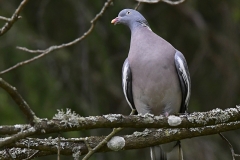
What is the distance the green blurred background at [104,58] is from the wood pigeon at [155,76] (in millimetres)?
1085

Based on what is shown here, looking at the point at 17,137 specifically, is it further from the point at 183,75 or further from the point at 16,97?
the point at 183,75

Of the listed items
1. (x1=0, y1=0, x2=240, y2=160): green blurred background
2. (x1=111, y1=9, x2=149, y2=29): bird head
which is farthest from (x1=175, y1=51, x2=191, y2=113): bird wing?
(x1=0, y1=0, x2=240, y2=160): green blurred background

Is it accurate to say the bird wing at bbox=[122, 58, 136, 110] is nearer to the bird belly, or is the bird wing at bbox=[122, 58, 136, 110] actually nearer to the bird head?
the bird belly

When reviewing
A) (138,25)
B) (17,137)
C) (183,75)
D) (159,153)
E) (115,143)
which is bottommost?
(17,137)

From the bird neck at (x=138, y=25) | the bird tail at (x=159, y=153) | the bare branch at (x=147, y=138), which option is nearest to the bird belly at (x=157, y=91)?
the bird tail at (x=159, y=153)

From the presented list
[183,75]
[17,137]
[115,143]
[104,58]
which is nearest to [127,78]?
[183,75]

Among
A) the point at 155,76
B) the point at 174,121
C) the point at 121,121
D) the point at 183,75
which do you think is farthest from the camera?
the point at 183,75

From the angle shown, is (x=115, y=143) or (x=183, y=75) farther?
(x=183, y=75)

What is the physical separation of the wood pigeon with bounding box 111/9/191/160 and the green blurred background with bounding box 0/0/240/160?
108 cm

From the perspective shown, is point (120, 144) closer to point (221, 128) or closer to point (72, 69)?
point (221, 128)

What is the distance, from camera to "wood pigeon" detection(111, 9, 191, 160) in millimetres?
3418

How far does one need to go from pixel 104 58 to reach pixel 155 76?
1.46m

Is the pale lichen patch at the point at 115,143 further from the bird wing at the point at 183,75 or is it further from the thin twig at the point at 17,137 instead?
the bird wing at the point at 183,75

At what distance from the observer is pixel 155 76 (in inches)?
134
